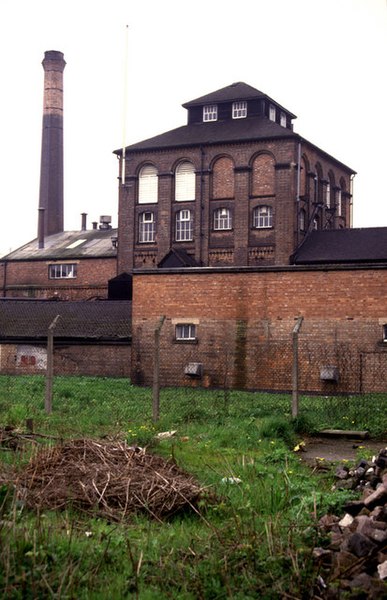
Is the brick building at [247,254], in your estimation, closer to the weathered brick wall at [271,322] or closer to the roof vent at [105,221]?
the weathered brick wall at [271,322]

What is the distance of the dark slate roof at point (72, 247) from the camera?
52031 millimetres

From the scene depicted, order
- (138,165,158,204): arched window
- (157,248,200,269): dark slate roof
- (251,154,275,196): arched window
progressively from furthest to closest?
1. (138,165,158,204): arched window
2. (157,248,200,269): dark slate roof
3. (251,154,275,196): arched window

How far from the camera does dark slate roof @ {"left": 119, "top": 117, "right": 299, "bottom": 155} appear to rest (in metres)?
43.8

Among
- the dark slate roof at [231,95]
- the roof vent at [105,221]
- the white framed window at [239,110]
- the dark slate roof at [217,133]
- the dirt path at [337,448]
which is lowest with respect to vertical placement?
the dirt path at [337,448]

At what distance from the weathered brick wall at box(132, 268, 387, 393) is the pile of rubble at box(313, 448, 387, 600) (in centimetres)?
1549

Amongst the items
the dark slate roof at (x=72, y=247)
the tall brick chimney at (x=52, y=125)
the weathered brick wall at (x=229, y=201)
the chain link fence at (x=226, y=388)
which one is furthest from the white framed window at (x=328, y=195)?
the chain link fence at (x=226, y=388)

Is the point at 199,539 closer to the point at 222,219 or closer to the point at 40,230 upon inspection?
the point at 222,219

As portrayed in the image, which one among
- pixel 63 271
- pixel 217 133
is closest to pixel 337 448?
pixel 217 133

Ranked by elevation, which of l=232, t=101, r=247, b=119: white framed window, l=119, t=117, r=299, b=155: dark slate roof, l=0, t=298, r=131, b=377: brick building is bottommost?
l=0, t=298, r=131, b=377: brick building

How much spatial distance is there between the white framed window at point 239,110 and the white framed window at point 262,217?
657cm

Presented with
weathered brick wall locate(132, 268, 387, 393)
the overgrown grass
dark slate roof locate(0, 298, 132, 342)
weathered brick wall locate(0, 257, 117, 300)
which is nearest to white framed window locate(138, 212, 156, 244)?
weathered brick wall locate(0, 257, 117, 300)

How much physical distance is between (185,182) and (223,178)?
7.75 ft

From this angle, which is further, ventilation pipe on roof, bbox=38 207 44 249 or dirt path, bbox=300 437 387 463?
ventilation pipe on roof, bbox=38 207 44 249

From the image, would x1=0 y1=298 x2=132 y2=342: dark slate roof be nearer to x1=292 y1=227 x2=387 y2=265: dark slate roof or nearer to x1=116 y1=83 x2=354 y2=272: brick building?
x1=116 y1=83 x2=354 y2=272: brick building
